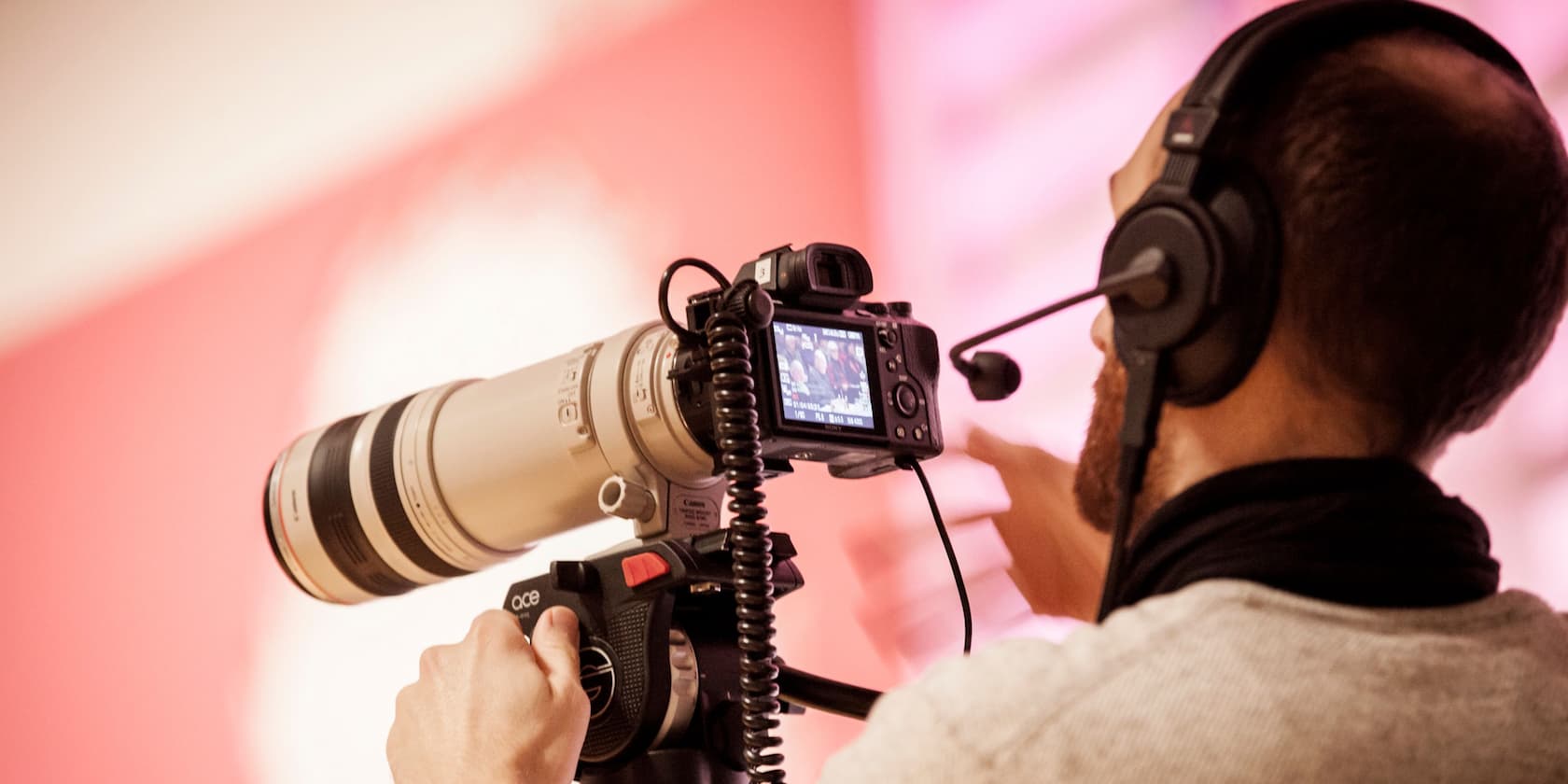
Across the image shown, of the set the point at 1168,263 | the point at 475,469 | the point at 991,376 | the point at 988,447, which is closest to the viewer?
the point at 1168,263

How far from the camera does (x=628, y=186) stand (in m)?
1.71

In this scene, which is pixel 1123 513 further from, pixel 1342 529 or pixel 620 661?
pixel 620 661

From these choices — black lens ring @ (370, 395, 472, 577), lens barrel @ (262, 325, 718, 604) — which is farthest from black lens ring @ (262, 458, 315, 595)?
black lens ring @ (370, 395, 472, 577)

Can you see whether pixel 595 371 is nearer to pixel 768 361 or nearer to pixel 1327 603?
pixel 768 361

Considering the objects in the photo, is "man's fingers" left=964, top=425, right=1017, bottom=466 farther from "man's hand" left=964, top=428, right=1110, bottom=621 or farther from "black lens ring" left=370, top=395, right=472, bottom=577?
"black lens ring" left=370, top=395, right=472, bottom=577

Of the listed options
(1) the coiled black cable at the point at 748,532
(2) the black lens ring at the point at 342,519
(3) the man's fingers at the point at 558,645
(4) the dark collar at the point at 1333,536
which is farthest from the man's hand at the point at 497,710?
(4) the dark collar at the point at 1333,536

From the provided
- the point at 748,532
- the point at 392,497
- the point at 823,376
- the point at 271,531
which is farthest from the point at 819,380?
the point at 271,531

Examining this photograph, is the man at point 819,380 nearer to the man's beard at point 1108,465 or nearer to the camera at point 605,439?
the camera at point 605,439

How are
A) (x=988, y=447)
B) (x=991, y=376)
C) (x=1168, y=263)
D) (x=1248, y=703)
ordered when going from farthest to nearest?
(x=988, y=447) < (x=991, y=376) < (x=1168, y=263) < (x=1248, y=703)

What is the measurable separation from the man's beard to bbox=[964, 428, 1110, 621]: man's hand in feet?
1.40

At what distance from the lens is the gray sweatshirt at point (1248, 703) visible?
0.57m

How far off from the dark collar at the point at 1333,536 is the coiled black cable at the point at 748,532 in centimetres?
36

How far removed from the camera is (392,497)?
4.01 feet

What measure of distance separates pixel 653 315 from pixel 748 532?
0.68 m
